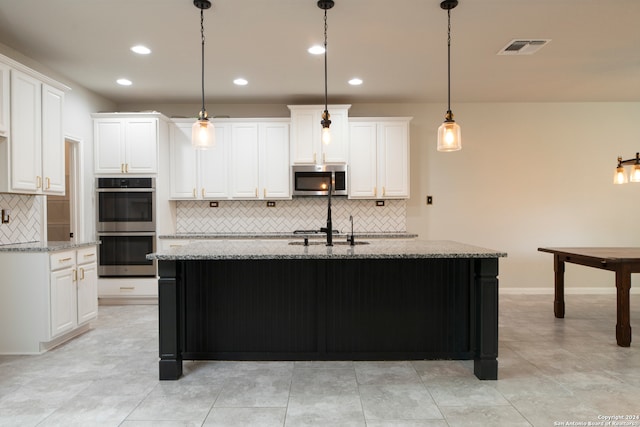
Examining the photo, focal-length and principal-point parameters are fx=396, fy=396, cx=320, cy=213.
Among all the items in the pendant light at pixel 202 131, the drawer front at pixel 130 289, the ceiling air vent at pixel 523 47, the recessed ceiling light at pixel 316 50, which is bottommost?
the drawer front at pixel 130 289

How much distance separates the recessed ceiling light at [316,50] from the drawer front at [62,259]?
285 centimetres

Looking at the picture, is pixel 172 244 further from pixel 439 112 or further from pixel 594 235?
pixel 594 235

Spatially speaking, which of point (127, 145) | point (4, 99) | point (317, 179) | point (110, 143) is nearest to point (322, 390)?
point (317, 179)

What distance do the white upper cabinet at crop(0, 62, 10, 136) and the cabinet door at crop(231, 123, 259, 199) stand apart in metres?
2.44

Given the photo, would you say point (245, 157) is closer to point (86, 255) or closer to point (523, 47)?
point (86, 255)

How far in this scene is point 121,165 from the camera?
491 cm

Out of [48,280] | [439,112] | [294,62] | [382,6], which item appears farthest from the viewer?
[439,112]

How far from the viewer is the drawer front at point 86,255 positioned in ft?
12.1

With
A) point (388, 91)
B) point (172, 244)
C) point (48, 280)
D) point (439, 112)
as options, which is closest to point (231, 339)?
point (48, 280)

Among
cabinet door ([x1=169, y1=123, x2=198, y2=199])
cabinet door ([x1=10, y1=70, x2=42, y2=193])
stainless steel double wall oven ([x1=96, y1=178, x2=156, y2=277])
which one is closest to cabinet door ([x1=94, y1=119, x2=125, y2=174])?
stainless steel double wall oven ([x1=96, y1=178, x2=156, y2=277])

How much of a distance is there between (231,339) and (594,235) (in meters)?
5.27

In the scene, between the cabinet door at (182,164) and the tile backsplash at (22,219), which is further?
the cabinet door at (182,164)

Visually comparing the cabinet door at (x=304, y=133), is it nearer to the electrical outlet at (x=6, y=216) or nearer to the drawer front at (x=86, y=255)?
the drawer front at (x=86, y=255)

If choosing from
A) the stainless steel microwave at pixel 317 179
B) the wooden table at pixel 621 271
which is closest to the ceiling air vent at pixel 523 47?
the wooden table at pixel 621 271
